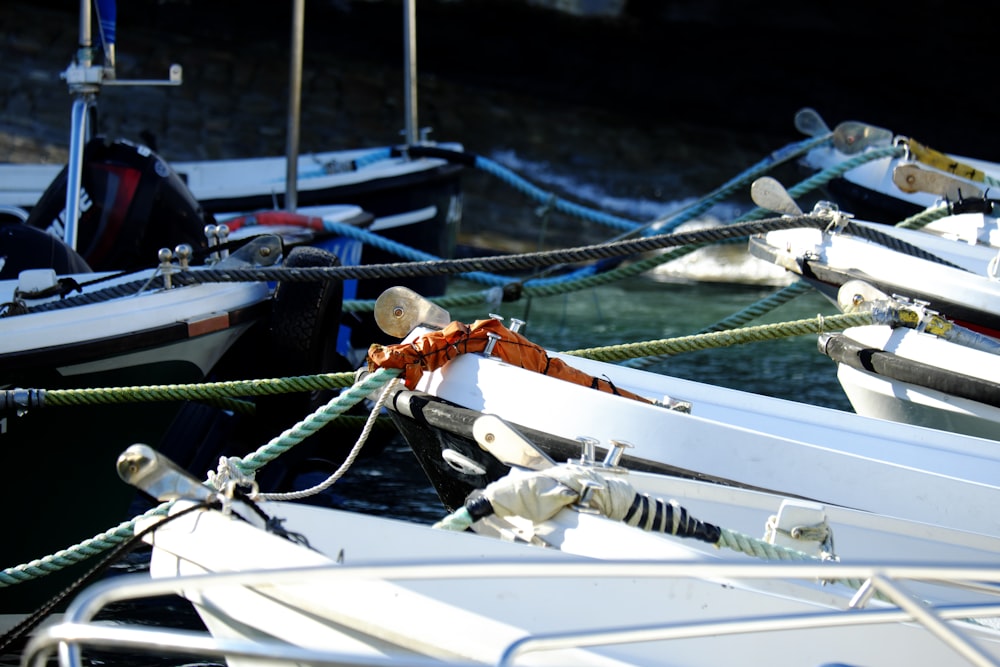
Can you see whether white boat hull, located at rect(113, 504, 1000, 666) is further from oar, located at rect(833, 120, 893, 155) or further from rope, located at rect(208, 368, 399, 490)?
oar, located at rect(833, 120, 893, 155)

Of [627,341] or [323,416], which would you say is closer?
[323,416]

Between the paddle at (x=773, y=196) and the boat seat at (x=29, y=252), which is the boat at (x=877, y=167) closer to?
the paddle at (x=773, y=196)

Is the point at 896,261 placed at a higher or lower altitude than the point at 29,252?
higher

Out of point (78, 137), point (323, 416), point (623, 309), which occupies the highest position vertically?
point (78, 137)

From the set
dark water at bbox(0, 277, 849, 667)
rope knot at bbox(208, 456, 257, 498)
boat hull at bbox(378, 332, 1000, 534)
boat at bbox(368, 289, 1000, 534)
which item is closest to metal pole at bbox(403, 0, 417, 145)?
dark water at bbox(0, 277, 849, 667)

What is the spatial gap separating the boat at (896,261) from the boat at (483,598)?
2.23 m

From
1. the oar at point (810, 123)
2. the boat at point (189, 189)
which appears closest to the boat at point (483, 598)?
the boat at point (189, 189)

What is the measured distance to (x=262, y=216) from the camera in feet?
20.6

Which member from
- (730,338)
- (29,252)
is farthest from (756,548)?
(29,252)

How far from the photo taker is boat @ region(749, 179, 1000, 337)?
453 cm

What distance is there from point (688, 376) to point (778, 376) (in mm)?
560

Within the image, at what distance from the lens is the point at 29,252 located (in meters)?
4.76

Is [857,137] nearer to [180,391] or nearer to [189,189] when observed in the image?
[189,189]

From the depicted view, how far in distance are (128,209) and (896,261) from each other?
3266 millimetres
